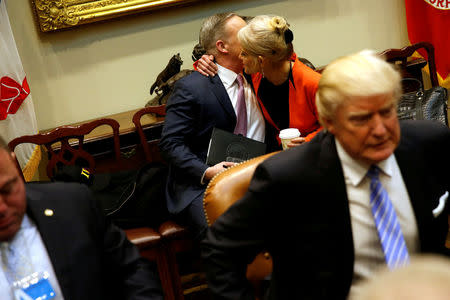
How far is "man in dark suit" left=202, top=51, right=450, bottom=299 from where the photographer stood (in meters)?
1.59

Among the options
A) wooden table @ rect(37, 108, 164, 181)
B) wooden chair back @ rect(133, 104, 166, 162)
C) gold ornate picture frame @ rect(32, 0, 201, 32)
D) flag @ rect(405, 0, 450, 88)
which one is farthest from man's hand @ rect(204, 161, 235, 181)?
flag @ rect(405, 0, 450, 88)

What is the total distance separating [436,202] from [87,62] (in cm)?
295

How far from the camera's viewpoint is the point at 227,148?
3014mm

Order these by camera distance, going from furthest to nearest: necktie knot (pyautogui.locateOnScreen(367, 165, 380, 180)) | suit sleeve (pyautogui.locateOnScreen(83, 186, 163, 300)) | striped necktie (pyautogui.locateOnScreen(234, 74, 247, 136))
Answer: striped necktie (pyautogui.locateOnScreen(234, 74, 247, 136)) → suit sleeve (pyautogui.locateOnScreen(83, 186, 163, 300)) → necktie knot (pyautogui.locateOnScreen(367, 165, 380, 180))

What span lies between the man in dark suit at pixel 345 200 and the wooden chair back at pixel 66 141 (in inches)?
69.3

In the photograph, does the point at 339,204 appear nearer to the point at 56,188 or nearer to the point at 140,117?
the point at 56,188

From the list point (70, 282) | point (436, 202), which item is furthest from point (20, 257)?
point (436, 202)

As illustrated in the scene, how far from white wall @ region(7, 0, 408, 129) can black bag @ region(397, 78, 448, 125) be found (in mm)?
1601

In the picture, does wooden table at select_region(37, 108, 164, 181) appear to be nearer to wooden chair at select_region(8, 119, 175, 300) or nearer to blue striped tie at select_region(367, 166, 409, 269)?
wooden chair at select_region(8, 119, 175, 300)

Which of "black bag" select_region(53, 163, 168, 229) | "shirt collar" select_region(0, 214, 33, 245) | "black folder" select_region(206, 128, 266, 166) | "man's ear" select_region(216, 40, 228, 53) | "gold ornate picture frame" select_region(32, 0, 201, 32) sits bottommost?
"black bag" select_region(53, 163, 168, 229)

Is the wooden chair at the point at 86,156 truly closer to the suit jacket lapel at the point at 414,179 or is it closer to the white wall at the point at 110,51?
the white wall at the point at 110,51

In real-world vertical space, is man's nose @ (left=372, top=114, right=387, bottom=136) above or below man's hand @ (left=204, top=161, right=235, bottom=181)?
above

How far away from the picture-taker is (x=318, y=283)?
5.47 ft

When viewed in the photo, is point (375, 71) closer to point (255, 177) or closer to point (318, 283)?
point (255, 177)
